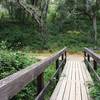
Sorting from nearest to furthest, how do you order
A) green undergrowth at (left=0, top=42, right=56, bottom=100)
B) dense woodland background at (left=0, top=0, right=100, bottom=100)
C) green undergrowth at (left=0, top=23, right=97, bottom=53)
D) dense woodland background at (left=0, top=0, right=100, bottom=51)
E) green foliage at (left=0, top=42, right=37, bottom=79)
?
green undergrowth at (left=0, top=42, right=56, bottom=100), green foliage at (left=0, top=42, right=37, bottom=79), dense woodland background at (left=0, top=0, right=100, bottom=100), green undergrowth at (left=0, top=23, right=97, bottom=53), dense woodland background at (left=0, top=0, right=100, bottom=51)

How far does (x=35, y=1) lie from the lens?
3186 cm

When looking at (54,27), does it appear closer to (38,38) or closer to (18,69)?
(38,38)

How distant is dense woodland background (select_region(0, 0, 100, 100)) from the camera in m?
29.2

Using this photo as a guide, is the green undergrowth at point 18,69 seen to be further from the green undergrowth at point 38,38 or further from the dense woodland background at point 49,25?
the green undergrowth at point 38,38

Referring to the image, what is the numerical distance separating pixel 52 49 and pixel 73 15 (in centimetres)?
626

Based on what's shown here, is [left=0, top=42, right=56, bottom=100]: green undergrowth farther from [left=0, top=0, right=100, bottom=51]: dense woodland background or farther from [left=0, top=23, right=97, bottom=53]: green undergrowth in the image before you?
[left=0, top=23, right=97, bottom=53]: green undergrowth

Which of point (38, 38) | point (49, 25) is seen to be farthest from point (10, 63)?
point (49, 25)

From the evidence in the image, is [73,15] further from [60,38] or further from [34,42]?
[34,42]

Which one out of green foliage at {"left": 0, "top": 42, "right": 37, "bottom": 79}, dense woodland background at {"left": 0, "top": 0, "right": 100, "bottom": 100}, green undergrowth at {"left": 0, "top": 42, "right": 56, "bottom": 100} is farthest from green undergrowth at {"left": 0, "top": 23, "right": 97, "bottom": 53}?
green undergrowth at {"left": 0, "top": 42, "right": 56, "bottom": 100}

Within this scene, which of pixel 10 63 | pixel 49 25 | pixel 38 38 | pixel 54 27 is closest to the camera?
pixel 10 63

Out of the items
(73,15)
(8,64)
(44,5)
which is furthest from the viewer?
(73,15)

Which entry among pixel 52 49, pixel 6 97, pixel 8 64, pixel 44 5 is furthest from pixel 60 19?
pixel 6 97

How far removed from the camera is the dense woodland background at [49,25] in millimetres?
29203

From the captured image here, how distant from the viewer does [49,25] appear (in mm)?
36375
